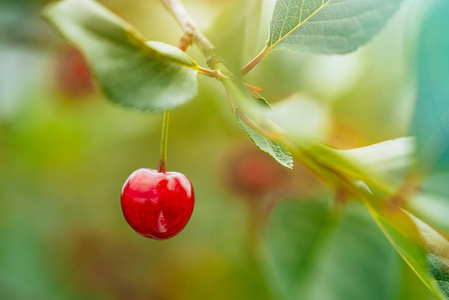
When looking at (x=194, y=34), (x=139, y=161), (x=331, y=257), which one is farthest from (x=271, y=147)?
(x=139, y=161)

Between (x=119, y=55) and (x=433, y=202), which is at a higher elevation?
(x=119, y=55)

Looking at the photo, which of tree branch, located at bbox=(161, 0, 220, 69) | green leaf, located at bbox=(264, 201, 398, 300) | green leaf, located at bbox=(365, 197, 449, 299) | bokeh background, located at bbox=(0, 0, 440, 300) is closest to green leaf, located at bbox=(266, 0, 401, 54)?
tree branch, located at bbox=(161, 0, 220, 69)

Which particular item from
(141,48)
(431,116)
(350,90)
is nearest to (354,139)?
(350,90)

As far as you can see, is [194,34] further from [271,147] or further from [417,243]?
[417,243]

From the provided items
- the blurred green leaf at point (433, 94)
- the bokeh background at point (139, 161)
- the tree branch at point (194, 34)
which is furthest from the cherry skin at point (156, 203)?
the bokeh background at point (139, 161)

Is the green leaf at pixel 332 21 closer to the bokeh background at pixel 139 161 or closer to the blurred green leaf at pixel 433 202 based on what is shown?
the blurred green leaf at pixel 433 202

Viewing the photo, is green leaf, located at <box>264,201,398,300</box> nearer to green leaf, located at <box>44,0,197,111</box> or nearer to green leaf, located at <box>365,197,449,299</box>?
green leaf, located at <box>365,197,449,299</box>

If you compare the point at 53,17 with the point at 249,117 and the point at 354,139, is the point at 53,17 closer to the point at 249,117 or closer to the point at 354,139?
the point at 249,117
